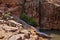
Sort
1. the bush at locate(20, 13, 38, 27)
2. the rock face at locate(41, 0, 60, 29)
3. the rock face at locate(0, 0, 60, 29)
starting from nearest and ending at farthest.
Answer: the bush at locate(20, 13, 38, 27), the rock face at locate(0, 0, 60, 29), the rock face at locate(41, 0, 60, 29)

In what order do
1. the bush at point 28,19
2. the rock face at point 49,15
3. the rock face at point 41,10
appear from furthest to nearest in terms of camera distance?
the rock face at point 49,15 → the rock face at point 41,10 → the bush at point 28,19

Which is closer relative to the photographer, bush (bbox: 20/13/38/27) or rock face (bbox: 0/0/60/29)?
bush (bbox: 20/13/38/27)

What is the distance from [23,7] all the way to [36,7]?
1009 mm

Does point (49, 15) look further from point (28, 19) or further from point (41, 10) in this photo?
point (28, 19)

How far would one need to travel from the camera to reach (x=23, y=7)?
1283 centimetres

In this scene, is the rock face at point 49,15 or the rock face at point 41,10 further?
the rock face at point 49,15

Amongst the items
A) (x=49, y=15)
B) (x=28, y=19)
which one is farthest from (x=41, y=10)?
(x=28, y=19)

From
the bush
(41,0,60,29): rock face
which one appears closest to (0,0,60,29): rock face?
(41,0,60,29): rock face

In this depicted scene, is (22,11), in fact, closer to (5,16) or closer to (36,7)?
(36,7)

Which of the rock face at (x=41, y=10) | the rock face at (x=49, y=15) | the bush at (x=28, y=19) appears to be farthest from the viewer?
the rock face at (x=49, y=15)

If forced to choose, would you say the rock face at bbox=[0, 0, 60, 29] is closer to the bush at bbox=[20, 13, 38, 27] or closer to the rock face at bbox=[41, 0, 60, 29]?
the rock face at bbox=[41, 0, 60, 29]

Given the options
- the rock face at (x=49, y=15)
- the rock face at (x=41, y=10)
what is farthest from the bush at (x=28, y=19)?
the rock face at (x=49, y=15)

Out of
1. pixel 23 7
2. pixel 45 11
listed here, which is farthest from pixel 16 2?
pixel 45 11

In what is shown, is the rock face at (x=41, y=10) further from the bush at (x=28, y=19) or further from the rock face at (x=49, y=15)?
the bush at (x=28, y=19)
